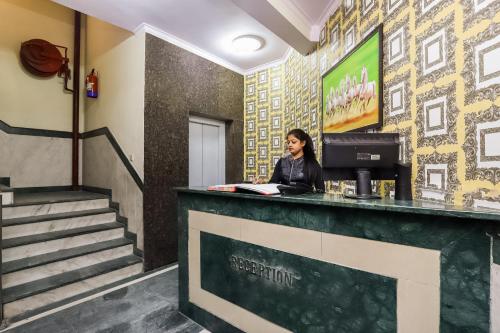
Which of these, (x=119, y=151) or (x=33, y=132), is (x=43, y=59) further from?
(x=119, y=151)

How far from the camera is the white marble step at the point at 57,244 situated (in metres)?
2.69

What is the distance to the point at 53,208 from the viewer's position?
3.32 metres

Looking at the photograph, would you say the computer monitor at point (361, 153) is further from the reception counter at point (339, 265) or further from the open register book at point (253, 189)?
the open register book at point (253, 189)

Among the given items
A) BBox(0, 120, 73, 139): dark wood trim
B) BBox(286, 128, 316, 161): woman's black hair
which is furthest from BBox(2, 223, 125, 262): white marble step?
BBox(286, 128, 316, 161): woman's black hair

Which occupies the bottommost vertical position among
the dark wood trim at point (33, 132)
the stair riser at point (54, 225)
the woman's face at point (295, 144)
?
the stair riser at point (54, 225)

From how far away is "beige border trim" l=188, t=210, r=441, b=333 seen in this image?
104cm

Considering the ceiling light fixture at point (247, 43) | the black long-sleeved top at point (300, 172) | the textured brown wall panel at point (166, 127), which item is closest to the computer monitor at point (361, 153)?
the black long-sleeved top at point (300, 172)

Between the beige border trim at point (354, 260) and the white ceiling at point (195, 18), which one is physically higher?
the white ceiling at point (195, 18)

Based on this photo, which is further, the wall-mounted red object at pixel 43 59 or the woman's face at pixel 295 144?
the wall-mounted red object at pixel 43 59

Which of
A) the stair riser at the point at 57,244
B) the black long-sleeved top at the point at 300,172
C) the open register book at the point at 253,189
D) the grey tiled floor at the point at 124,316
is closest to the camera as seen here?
the open register book at the point at 253,189

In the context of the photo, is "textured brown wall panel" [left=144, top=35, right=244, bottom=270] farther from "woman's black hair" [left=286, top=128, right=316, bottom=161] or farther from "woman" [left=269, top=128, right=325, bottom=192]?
"woman's black hair" [left=286, top=128, right=316, bottom=161]

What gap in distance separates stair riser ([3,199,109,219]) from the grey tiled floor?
4.82 ft

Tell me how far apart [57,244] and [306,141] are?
3102mm

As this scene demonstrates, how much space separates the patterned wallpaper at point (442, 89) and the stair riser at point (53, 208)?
352cm
